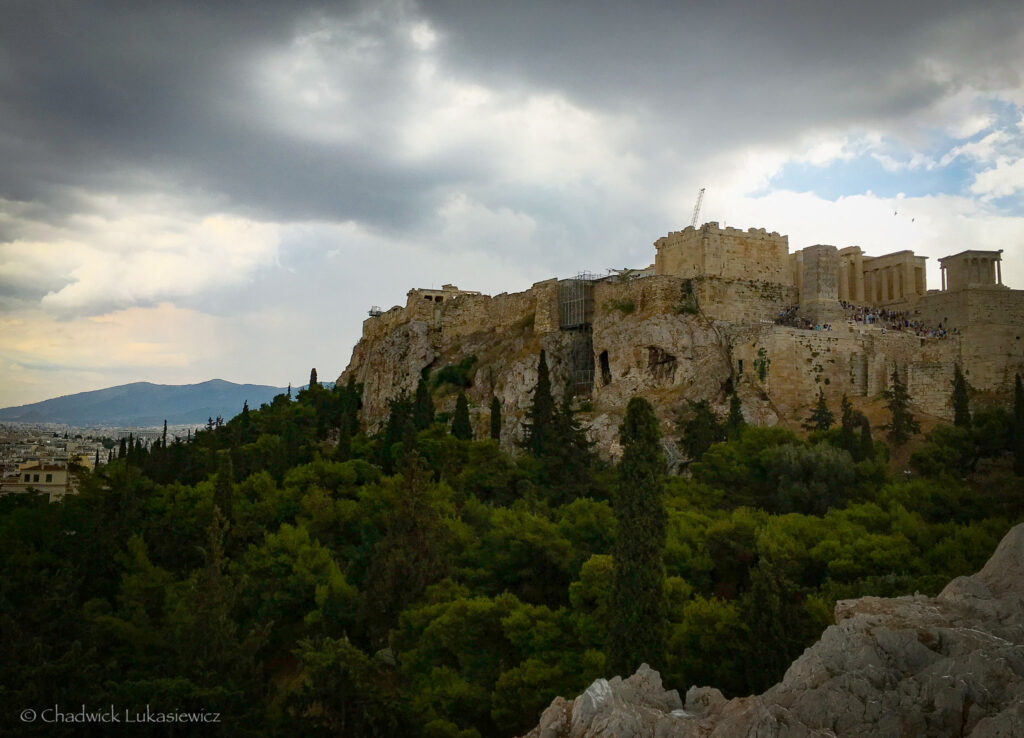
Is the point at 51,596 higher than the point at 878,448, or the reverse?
the point at 878,448

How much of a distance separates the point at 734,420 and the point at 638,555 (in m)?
15.6

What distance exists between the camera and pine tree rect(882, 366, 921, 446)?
1168 inches

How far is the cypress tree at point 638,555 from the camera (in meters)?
16.5

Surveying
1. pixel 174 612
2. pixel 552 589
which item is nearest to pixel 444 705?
pixel 552 589

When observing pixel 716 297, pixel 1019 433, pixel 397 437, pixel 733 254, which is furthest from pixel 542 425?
pixel 1019 433

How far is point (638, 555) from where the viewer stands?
58.1 feet

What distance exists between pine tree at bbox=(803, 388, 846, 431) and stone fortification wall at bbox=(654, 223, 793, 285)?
8.39 meters

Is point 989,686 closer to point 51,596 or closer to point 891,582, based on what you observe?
point 891,582

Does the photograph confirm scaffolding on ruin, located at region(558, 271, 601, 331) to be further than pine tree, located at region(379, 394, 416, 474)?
Yes

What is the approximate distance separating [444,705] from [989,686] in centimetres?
1148

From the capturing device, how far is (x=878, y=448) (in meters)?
28.6

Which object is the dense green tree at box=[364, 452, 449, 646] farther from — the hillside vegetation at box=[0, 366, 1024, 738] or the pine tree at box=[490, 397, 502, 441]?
the pine tree at box=[490, 397, 502, 441]


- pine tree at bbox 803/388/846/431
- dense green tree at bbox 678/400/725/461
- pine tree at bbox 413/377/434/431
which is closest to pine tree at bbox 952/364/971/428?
pine tree at bbox 803/388/846/431

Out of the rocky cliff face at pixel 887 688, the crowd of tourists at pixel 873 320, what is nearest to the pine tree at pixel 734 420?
the crowd of tourists at pixel 873 320
